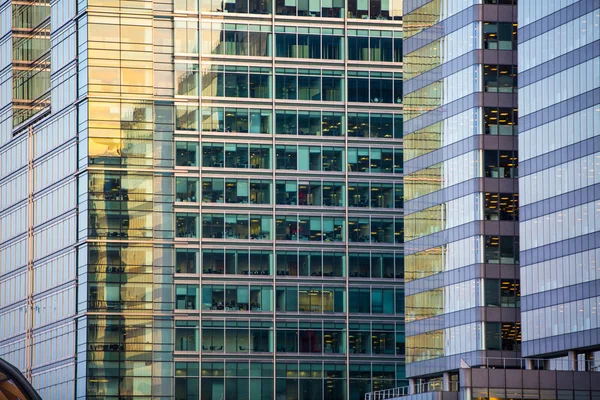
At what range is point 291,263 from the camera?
507ft

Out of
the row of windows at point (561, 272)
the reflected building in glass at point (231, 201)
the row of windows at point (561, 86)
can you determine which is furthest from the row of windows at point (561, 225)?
the reflected building in glass at point (231, 201)

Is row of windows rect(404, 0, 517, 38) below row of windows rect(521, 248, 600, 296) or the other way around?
the other way around

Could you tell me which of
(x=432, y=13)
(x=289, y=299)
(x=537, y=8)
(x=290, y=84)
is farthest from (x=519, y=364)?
(x=290, y=84)

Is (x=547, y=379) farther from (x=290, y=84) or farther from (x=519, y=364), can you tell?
(x=290, y=84)

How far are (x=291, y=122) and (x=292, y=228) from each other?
939cm

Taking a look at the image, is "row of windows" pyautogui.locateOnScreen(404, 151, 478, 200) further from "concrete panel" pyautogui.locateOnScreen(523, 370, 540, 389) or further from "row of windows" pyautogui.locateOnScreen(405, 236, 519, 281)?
"concrete panel" pyautogui.locateOnScreen(523, 370, 540, 389)

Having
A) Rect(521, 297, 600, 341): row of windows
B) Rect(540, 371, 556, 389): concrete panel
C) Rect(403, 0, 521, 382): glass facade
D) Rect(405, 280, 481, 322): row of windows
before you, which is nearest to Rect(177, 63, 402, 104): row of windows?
Rect(403, 0, 521, 382): glass facade

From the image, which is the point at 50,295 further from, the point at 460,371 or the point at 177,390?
the point at 460,371

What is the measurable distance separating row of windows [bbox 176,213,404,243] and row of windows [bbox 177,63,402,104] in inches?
418

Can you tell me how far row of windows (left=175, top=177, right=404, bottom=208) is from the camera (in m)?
153

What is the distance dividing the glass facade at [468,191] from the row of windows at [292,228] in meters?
Answer: 28.8

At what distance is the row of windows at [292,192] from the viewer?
15338 cm

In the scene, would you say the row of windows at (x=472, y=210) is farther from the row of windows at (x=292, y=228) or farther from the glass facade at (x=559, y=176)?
the row of windows at (x=292, y=228)

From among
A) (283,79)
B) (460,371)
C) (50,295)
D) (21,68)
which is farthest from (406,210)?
(21,68)
